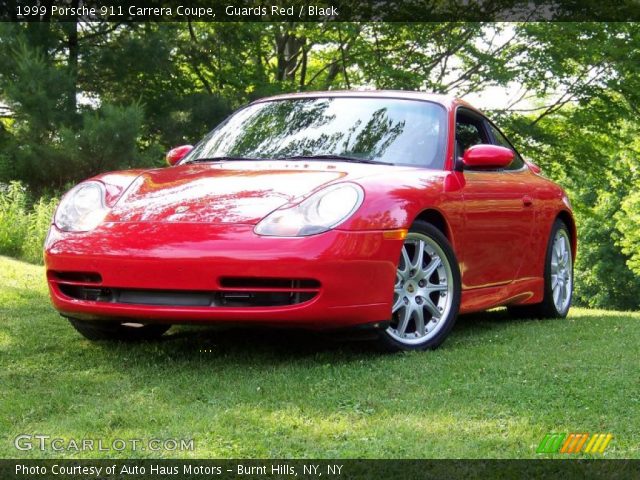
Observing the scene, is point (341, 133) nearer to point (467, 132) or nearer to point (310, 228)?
point (467, 132)

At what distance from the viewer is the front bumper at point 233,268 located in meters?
4.30

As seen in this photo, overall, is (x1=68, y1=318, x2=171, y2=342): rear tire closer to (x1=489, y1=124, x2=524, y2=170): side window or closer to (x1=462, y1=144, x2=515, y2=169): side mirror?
(x1=462, y1=144, x2=515, y2=169): side mirror

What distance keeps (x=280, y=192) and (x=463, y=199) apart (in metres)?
1.32

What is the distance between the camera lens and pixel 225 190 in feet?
15.5

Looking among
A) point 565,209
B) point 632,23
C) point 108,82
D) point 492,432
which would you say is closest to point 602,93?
point 632,23

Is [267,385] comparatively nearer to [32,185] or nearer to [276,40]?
[32,185]

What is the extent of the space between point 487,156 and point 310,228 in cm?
165

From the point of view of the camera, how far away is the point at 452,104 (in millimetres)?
5926

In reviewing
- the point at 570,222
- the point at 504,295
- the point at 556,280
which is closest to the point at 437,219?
the point at 504,295

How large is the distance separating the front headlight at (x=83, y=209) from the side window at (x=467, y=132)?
7.63 feet

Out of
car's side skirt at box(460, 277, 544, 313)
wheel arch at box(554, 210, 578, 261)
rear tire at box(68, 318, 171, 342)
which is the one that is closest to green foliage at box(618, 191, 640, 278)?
wheel arch at box(554, 210, 578, 261)

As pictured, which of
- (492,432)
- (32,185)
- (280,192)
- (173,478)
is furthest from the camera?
(32,185)

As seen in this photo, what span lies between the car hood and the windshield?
0.91 ft

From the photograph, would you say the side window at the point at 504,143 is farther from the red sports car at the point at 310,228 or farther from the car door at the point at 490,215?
the red sports car at the point at 310,228
